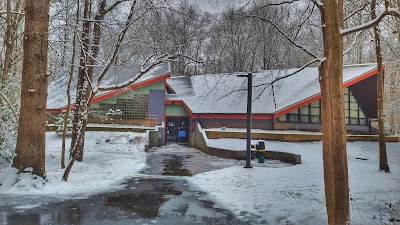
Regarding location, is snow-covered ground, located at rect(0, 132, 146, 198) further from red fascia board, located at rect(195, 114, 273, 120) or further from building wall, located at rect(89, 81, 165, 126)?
red fascia board, located at rect(195, 114, 273, 120)

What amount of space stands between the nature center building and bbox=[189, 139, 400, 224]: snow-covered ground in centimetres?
842

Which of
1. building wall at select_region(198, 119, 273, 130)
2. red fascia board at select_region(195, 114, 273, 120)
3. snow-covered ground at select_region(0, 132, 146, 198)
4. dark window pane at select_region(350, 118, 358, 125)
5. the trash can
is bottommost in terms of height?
snow-covered ground at select_region(0, 132, 146, 198)

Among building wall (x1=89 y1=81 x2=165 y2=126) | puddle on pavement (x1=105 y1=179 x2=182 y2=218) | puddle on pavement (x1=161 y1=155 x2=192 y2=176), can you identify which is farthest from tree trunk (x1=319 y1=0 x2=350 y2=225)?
building wall (x1=89 y1=81 x2=165 y2=126)

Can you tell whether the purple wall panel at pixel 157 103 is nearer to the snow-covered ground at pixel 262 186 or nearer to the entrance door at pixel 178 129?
the entrance door at pixel 178 129

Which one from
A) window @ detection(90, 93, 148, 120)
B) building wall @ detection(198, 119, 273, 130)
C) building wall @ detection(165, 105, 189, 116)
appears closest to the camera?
building wall @ detection(198, 119, 273, 130)

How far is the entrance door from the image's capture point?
28375mm

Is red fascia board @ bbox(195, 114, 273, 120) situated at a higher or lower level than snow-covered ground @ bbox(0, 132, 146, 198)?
higher

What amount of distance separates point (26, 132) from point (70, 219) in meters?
3.49

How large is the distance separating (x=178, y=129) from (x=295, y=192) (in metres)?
20.0

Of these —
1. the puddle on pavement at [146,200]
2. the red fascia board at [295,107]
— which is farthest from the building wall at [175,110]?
the puddle on pavement at [146,200]

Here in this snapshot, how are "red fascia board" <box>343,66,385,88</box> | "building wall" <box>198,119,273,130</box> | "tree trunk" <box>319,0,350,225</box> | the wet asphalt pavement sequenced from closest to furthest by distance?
1. "tree trunk" <box>319,0,350,225</box>
2. the wet asphalt pavement
3. "red fascia board" <box>343,66,385,88</box>
4. "building wall" <box>198,119,273,130</box>

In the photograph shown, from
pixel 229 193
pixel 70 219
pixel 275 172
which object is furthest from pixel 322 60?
pixel 275 172

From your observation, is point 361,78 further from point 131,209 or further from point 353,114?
point 131,209

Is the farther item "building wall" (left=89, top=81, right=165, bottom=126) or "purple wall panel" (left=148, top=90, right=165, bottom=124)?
"purple wall panel" (left=148, top=90, right=165, bottom=124)
